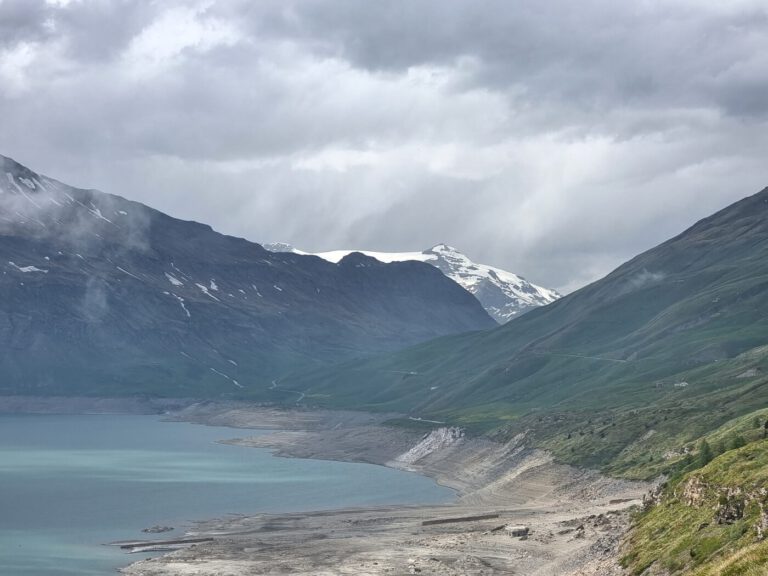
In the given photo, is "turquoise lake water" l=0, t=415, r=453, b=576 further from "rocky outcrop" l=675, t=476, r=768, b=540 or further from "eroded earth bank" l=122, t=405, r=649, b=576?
"rocky outcrop" l=675, t=476, r=768, b=540

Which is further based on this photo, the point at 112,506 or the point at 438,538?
the point at 112,506

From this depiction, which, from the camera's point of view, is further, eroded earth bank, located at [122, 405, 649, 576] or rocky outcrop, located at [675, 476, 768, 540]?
eroded earth bank, located at [122, 405, 649, 576]

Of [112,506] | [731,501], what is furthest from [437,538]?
[112,506]

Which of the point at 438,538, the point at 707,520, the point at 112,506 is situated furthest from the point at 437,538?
the point at 112,506

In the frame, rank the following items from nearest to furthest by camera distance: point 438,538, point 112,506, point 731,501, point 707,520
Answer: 1. point 731,501
2. point 707,520
3. point 438,538
4. point 112,506

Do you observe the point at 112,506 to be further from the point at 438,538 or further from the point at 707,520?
the point at 707,520

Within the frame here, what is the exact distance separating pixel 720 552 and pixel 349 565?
52.1 m

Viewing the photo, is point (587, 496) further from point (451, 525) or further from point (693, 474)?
point (693, 474)

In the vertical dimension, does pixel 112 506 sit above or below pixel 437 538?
above

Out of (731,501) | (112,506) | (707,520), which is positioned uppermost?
(112,506)

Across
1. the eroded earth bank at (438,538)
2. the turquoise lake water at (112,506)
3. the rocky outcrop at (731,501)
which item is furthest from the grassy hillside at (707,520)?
the turquoise lake water at (112,506)

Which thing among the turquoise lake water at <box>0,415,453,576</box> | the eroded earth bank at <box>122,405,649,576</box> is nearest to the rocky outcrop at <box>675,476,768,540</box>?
the eroded earth bank at <box>122,405,649,576</box>

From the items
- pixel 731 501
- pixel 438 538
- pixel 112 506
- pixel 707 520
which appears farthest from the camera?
pixel 112 506

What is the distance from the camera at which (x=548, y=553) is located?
4377 inches
